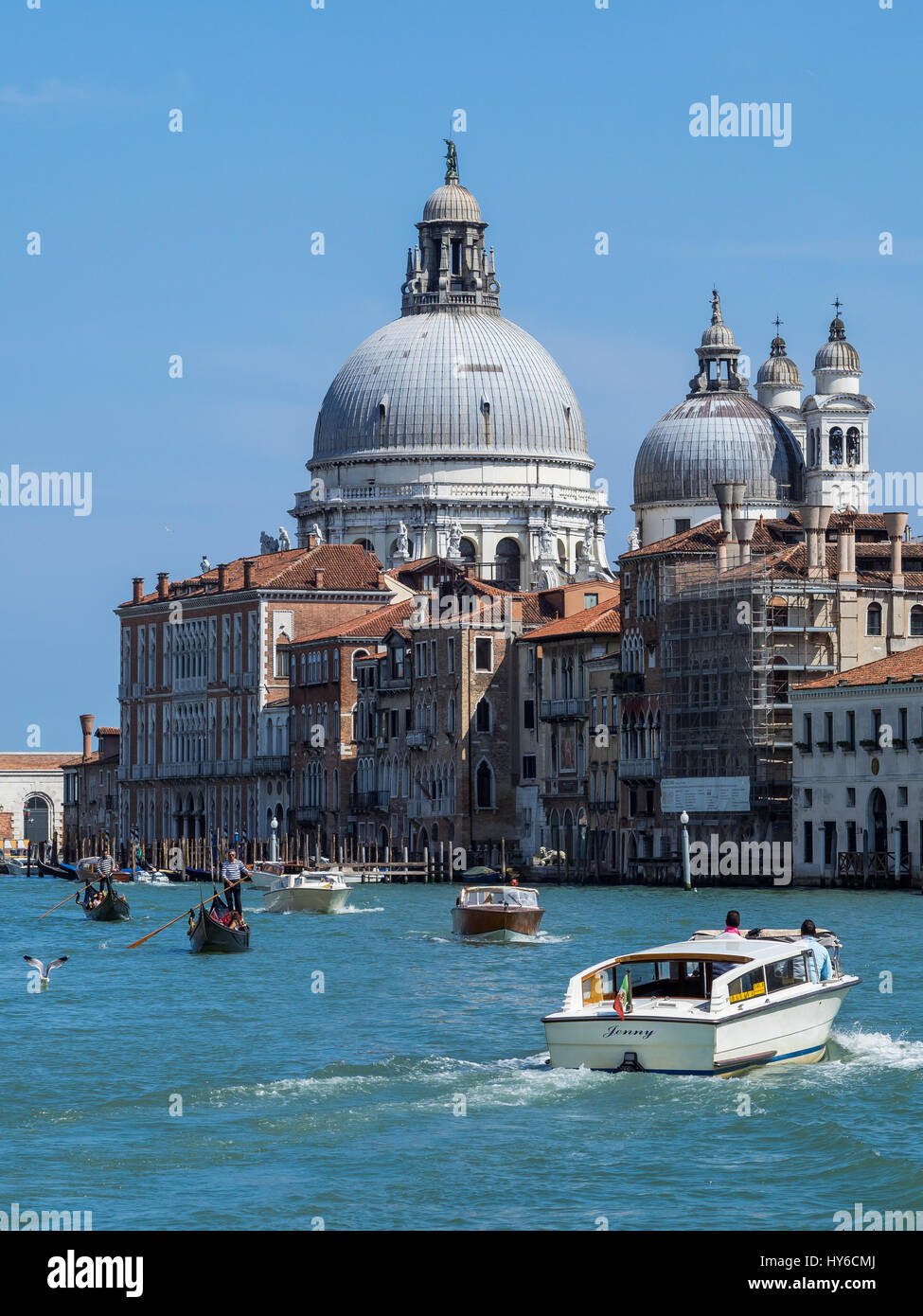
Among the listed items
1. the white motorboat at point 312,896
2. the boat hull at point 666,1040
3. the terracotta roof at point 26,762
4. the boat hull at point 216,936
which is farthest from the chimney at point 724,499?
the terracotta roof at point 26,762

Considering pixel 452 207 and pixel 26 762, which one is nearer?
pixel 452 207

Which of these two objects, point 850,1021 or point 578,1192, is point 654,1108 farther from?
point 850,1021

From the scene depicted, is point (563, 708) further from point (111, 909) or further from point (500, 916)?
point (500, 916)

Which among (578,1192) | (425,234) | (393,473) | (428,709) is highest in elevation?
(425,234)

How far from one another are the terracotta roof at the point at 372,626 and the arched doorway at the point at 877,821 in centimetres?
2646

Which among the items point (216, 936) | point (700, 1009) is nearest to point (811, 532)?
point (216, 936)

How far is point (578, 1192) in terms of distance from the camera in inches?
711

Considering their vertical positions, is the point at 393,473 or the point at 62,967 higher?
the point at 393,473

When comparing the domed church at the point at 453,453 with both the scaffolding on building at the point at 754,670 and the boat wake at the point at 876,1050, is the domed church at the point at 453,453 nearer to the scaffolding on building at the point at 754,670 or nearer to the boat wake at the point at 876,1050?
the scaffolding on building at the point at 754,670

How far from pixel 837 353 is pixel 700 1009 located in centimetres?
7534

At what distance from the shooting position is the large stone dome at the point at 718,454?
316 ft

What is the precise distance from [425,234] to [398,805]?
34346 millimetres

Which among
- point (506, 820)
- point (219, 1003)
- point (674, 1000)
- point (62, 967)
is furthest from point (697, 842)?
point (674, 1000)

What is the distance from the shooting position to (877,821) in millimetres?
60844
